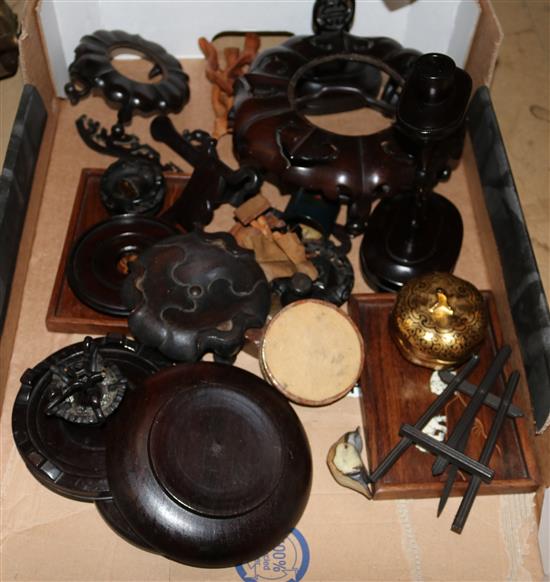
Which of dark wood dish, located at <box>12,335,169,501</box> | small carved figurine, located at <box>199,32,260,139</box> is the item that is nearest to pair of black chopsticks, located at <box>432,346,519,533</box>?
dark wood dish, located at <box>12,335,169,501</box>

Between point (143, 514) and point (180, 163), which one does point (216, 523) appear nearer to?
point (143, 514)

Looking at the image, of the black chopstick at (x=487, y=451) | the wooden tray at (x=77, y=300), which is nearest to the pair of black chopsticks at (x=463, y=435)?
the black chopstick at (x=487, y=451)

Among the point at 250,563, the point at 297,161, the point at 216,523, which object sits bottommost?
the point at 250,563

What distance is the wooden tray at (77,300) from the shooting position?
1.76 m

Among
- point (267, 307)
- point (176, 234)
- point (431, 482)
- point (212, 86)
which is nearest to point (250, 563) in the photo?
point (431, 482)

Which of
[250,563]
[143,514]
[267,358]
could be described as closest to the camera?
[143,514]

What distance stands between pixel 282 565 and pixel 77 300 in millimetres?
726

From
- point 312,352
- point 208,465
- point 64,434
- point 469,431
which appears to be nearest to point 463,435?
point 469,431

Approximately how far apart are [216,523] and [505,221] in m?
0.99

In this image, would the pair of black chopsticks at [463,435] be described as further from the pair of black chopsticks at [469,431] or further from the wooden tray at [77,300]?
the wooden tray at [77,300]

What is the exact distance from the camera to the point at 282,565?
156 centimetres

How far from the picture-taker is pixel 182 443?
1450mm

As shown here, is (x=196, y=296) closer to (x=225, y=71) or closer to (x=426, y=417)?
(x=426, y=417)

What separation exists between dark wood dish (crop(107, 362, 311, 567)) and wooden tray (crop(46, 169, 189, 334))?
0.99 feet
